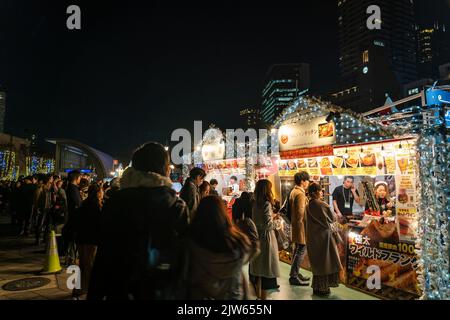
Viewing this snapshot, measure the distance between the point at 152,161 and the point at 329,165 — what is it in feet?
21.0

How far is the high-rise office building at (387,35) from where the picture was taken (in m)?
93.9

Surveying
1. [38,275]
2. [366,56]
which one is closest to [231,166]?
[38,275]

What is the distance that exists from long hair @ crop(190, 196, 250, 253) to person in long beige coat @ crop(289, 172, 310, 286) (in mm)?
3779

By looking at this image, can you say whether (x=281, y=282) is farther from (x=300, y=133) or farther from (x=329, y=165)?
(x=300, y=133)

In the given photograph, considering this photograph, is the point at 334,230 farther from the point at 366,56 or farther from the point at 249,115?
the point at 249,115

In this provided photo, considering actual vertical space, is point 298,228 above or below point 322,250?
above

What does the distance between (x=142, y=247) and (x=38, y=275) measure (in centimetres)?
567

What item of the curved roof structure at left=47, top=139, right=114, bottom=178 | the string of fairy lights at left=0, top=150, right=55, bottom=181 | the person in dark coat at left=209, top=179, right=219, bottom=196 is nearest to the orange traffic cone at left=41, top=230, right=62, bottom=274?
the person in dark coat at left=209, top=179, right=219, bottom=196

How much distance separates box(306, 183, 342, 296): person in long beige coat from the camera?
16.7ft

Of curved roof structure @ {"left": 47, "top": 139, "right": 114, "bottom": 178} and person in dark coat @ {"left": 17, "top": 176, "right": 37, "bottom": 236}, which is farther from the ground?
curved roof structure @ {"left": 47, "top": 139, "right": 114, "bottom": 178}

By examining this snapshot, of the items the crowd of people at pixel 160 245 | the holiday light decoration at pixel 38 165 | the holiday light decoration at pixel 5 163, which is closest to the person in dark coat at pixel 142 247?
the crowd of people at pixel 160 245

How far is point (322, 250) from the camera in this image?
511 cm

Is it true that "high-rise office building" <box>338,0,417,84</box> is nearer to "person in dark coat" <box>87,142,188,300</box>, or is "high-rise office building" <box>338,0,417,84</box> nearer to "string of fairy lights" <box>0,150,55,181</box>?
"string of fairy lights" <box>0,150,55,181</box>
